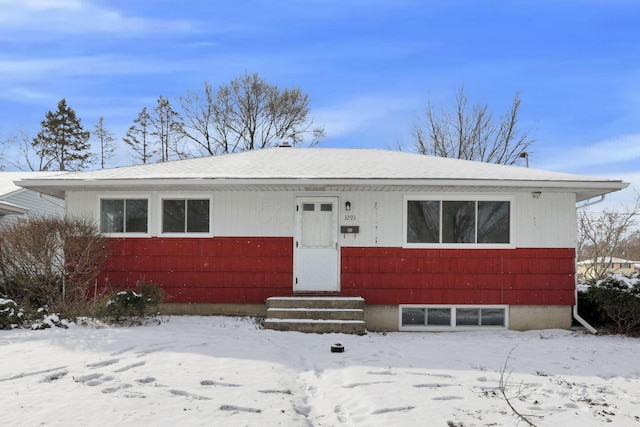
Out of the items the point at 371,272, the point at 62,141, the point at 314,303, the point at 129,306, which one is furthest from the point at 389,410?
the point at 62,141

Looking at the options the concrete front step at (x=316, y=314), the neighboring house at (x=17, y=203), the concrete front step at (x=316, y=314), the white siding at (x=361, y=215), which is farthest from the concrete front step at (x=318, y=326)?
the neighboring house at (x=17, y=203)

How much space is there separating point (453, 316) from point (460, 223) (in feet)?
6.14

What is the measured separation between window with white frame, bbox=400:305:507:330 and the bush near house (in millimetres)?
1740

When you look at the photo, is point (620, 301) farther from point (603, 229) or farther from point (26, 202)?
point (26, 202)

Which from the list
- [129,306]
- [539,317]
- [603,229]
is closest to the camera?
[129,306]

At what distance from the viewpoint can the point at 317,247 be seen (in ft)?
30.0

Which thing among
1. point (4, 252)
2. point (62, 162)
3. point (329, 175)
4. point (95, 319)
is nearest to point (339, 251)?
point (329, 175)

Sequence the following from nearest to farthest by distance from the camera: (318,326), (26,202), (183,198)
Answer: (318,326) < (183,198) < (26,202)

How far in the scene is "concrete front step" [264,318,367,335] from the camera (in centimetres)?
793

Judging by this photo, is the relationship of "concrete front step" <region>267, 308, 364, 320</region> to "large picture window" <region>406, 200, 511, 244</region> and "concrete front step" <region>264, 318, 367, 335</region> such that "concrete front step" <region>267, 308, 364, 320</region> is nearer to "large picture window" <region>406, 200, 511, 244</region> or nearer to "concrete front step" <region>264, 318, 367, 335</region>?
"concrete front step" <region>264, 318, 367, 335</region>

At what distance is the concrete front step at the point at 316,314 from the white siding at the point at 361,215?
4.26ft

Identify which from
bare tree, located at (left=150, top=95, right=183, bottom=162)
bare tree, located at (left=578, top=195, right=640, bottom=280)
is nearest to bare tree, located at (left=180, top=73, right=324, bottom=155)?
bare tree, located at (left=150, top=95, right=183, bottom=162)

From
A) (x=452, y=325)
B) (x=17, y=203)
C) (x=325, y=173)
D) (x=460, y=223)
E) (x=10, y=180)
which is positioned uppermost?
(x=10, y=180)

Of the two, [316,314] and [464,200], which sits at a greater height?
[464,200]
